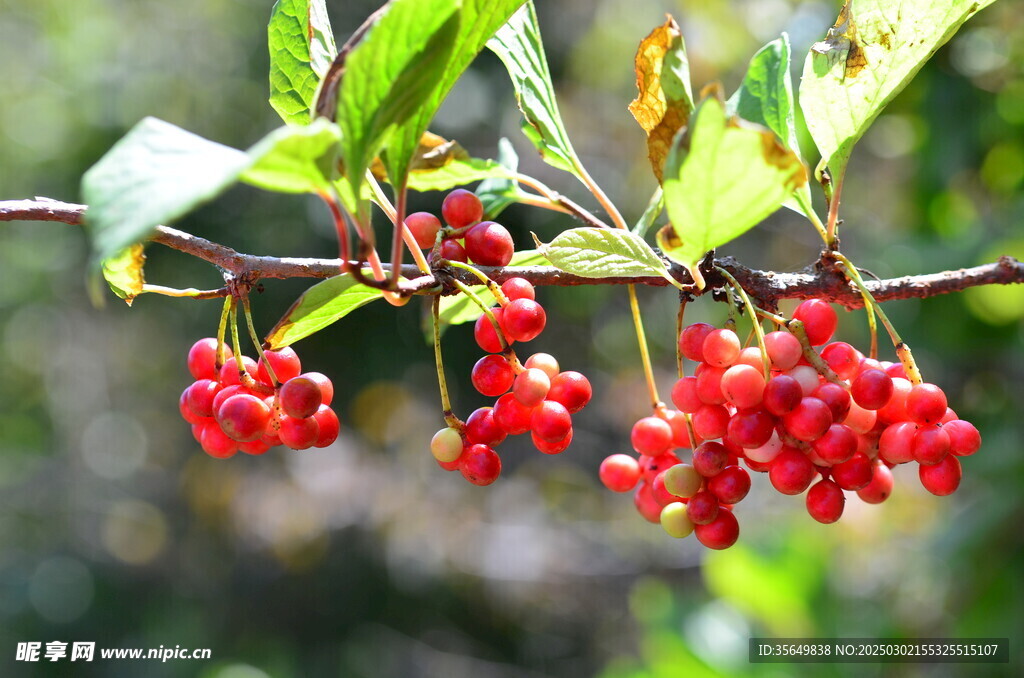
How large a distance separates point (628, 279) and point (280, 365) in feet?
1.03

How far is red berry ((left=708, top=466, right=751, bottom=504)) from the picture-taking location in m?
0.65

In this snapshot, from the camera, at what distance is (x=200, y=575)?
516 cm

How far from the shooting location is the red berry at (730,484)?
0.65 meters

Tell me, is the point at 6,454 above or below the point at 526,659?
above

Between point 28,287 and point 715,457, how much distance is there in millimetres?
6829

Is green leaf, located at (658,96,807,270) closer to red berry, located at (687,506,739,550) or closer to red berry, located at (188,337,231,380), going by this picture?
red berry, located at (687,506,739,550)

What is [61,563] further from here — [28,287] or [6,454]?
[28,287]

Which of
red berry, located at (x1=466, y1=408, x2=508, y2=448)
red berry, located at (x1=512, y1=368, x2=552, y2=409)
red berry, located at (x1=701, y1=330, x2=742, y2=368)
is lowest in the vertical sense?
red berry, located at (x1=466, y1=408, x2=508, y2=448)

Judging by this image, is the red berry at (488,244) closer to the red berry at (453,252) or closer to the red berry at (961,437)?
the red berry at (453,252)

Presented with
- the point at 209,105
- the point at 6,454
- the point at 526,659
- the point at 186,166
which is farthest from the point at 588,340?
the point at 186,166

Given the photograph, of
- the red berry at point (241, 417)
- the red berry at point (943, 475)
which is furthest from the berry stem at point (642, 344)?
the red berry at point (241, 417)

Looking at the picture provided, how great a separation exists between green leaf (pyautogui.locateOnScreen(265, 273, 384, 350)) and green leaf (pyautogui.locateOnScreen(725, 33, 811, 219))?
35 centimetres

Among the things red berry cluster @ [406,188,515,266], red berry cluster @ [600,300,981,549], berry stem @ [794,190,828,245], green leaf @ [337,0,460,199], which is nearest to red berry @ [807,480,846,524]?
red berry cluster @ [600,300,981,549]

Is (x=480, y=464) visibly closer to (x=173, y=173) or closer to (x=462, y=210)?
(x=462, y=210)
